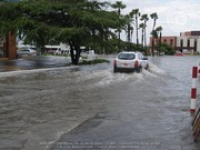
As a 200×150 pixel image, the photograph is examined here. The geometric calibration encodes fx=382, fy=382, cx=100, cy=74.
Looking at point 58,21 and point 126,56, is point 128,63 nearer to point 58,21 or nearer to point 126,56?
point 126,56

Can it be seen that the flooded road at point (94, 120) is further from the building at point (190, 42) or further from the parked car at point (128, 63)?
the building at point (190, 42)

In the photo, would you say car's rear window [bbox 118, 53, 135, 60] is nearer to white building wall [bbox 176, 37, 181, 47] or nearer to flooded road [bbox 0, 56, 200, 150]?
flooded road [bbox 0, 56, 200, 150]

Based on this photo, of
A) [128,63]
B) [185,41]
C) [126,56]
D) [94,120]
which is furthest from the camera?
[185,41]

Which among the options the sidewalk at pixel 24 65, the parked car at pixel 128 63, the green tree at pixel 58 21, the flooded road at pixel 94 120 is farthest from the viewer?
the green tree at pixel 58 21

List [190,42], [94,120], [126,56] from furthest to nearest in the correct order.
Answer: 1. [190,42]
2. [126,56]
3. [94,120]

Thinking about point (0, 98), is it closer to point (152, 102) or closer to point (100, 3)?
point (152, 102)

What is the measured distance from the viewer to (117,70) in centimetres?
2534

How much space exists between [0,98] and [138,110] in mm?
4793

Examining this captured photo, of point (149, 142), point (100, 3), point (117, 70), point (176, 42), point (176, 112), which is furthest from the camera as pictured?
point (176, 42)

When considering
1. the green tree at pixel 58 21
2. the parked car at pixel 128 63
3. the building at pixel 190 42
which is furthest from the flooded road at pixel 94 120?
the building at pixel 190 42

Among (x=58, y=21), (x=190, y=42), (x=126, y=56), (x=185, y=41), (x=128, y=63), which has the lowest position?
(x=128, y=63)

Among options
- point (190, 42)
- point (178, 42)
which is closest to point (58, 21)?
point (190, 42)

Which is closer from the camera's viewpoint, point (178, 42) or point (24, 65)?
point (24, 65)

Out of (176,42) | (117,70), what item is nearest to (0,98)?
(117,70)
